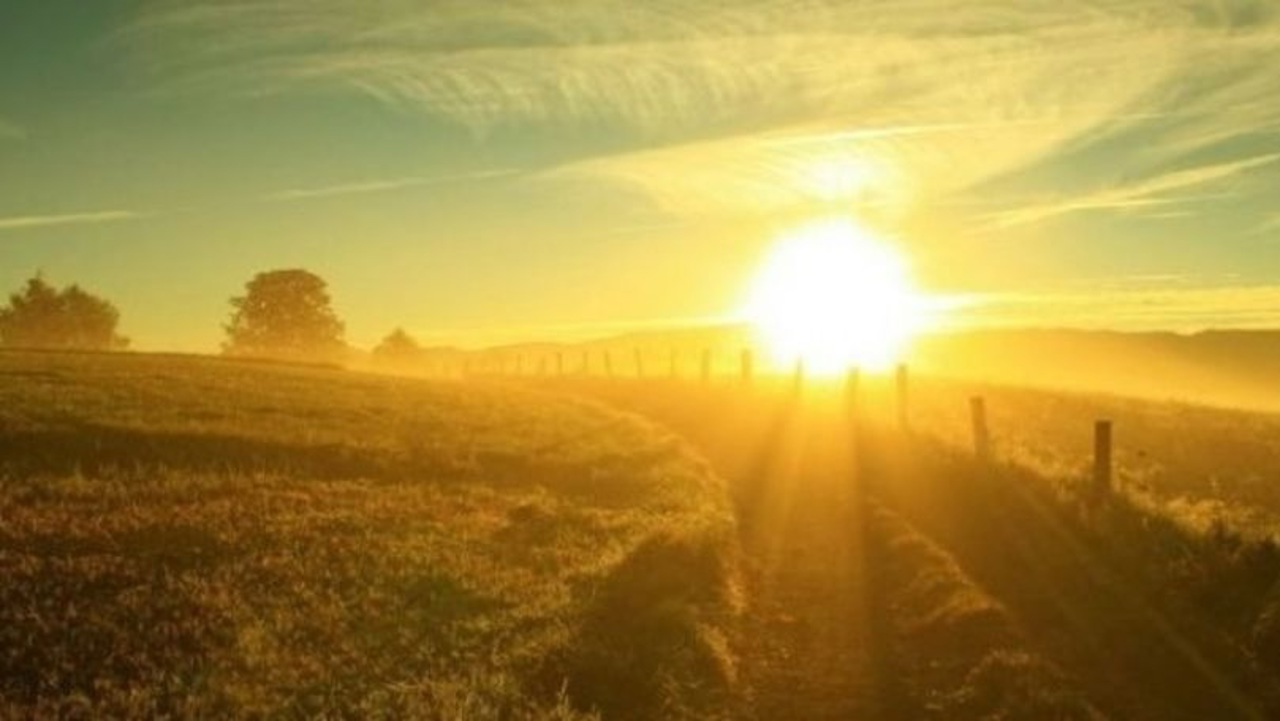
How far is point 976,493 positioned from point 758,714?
16.1m

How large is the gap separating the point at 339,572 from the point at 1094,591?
42.6ft

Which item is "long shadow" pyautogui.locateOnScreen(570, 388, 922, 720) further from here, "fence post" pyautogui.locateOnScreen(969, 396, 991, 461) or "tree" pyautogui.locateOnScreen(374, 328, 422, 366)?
"tree" pyautogui.locateOnScreen(374, 328, 422, 366)

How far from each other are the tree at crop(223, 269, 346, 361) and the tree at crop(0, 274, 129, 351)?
1353 cm

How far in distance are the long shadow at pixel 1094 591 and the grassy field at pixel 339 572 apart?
503 centimetres

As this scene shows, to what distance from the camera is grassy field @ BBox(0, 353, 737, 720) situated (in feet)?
48.7

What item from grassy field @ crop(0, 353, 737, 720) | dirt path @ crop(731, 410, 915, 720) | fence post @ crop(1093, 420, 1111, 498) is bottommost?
dirt path @ crop(731, 410, 915, 720)

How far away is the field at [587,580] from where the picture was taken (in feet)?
50.1

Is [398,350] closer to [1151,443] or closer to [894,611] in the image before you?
[1151,443]

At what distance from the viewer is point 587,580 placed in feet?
69.5

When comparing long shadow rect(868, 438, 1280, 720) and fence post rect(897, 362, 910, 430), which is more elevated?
fence post rect(897, 362, 910, 430)

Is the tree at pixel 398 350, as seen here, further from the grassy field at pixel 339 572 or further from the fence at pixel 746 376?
the grassy field at pixel 339 572

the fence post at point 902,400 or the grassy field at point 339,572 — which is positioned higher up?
the fence post at point 902,400

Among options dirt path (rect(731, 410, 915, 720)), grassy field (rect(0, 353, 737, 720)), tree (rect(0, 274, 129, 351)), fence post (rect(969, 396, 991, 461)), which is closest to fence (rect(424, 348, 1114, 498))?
fence post (rect(969, 396, 991, 461))

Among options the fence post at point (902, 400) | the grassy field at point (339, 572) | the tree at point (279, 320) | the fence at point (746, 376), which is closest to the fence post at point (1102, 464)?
the fence at point (746, 376)
